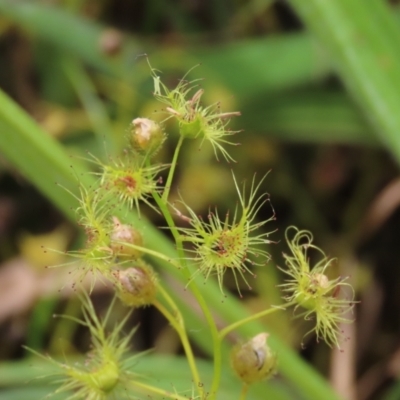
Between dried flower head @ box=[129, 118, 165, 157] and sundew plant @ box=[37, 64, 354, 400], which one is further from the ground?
dried flower head @ box=[129, 118, 165, 157]

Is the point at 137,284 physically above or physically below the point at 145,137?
below

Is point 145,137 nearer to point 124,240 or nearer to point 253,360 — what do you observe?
point 124,240

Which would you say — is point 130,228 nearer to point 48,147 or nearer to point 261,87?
point 48,147

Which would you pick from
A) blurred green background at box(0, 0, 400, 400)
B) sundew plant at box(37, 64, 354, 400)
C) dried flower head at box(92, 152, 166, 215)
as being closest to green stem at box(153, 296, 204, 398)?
sundew plant at box(37, 64, 354, 400)

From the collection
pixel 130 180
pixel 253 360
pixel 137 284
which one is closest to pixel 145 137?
pixel 130 180

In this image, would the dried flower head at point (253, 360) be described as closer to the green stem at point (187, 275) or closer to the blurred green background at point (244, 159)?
the green stem at point (187, 275)

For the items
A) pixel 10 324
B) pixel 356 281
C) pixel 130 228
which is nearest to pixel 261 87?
pixel 356 281

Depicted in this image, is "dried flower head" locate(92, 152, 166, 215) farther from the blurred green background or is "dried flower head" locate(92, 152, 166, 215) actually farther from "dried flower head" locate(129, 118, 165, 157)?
the blurred green background
